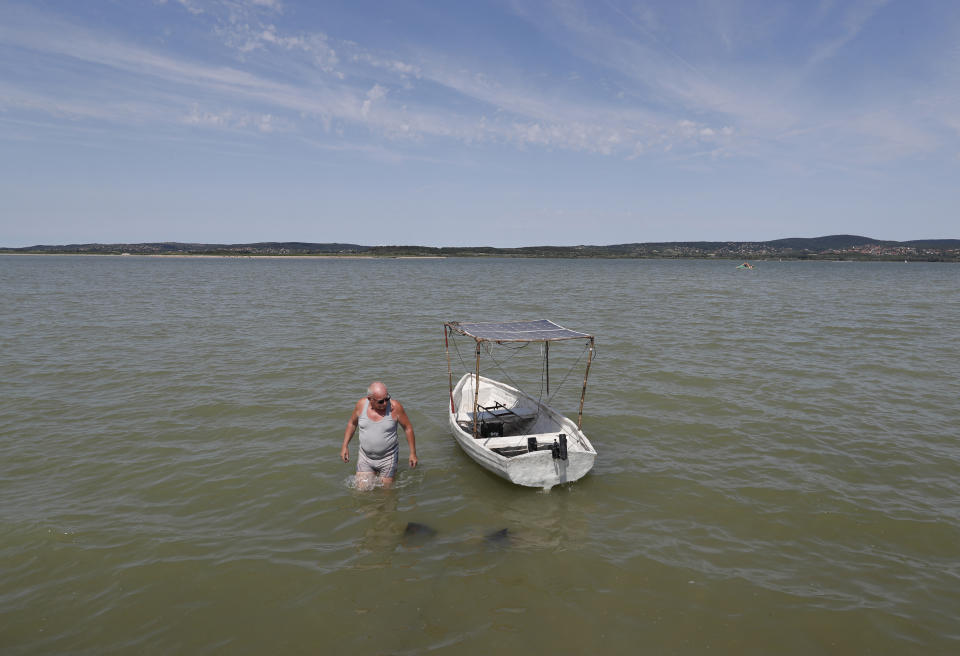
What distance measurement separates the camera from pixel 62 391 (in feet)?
50.8

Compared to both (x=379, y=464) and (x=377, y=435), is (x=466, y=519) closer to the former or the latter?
(x=379, y=464)

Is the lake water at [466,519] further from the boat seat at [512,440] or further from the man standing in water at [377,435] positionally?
the boat seat at [512,440]

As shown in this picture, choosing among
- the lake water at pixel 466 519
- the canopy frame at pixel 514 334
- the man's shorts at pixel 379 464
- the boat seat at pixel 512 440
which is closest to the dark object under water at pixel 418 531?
the lake water at pixel 466 519

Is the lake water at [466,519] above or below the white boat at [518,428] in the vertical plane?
below

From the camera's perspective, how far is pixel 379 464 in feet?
32.4

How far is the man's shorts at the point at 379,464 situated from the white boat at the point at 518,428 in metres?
1.97

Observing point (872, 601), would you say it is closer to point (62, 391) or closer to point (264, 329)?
point (62, 391)

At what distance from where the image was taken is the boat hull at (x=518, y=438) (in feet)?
33.0

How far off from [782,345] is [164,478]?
25.4 m

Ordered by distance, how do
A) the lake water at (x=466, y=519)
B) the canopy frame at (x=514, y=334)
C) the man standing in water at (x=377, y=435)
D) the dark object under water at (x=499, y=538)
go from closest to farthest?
the lake water at (x=466, y=519), the dark object under water at (x=499, y=538), the man standing in water at (x=377, y=435), the canopy frame at (x=514, y=334)

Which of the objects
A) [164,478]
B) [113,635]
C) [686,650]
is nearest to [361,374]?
[164,478]

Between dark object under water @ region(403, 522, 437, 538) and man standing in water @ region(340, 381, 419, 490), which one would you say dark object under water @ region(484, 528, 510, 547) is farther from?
man standing in water @ region(340, 381, 419, 490)

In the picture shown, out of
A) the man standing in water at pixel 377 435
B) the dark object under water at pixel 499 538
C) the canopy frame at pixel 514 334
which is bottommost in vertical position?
the dark object under water at pixel 499 538

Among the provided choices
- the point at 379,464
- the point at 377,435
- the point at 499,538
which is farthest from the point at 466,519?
the point at 377,435
